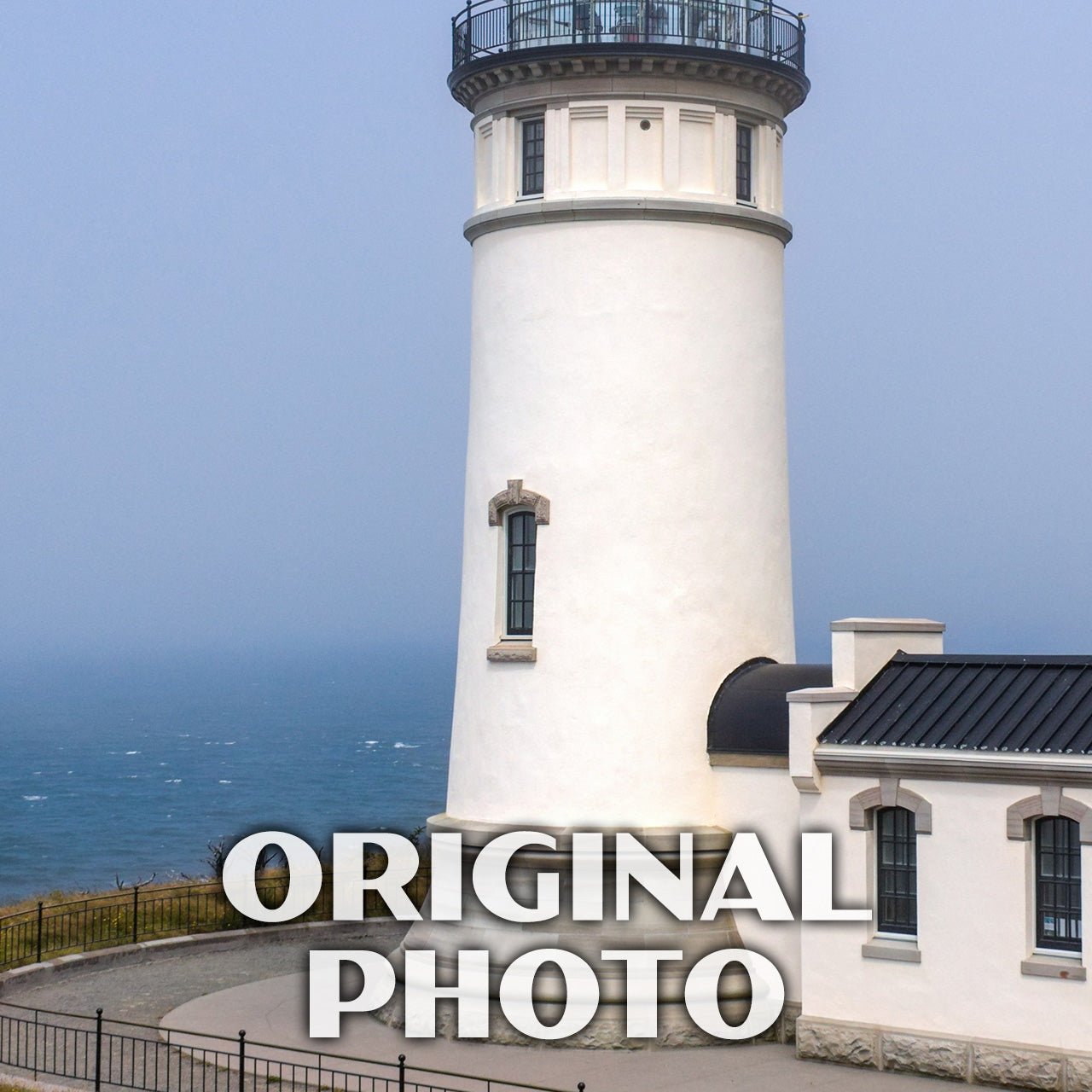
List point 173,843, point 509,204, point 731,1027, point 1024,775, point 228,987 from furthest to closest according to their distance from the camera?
point 173,843 → point 228,987 → point 509,204 → point 731,1027 → point 1024,775

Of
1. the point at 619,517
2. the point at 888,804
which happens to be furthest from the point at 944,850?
the point at 619,517

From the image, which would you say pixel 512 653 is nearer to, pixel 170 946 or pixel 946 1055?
pixel 946 1055

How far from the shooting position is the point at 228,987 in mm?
27000

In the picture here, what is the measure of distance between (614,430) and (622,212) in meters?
3.01

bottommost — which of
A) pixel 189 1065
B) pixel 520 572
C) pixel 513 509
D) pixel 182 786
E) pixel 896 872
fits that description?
pixel 182 786

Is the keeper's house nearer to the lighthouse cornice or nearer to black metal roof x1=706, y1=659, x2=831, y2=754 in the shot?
black metal roof x1=706, y1=659, x2=831, y2=754

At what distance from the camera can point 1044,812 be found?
68.0ft

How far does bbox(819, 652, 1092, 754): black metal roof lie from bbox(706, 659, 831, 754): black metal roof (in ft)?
3.34

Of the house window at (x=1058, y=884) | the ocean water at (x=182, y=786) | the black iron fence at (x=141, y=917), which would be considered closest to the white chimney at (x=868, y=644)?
the house window at (x=1058, y=884)

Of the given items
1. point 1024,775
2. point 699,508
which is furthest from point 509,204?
point 1024,775

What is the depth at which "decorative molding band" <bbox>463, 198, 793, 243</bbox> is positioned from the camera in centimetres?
2456

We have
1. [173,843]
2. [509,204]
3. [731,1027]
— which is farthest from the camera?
[173,843]

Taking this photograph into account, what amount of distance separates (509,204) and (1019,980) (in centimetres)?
1246

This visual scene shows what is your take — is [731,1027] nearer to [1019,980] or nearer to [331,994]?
[1019,980]
